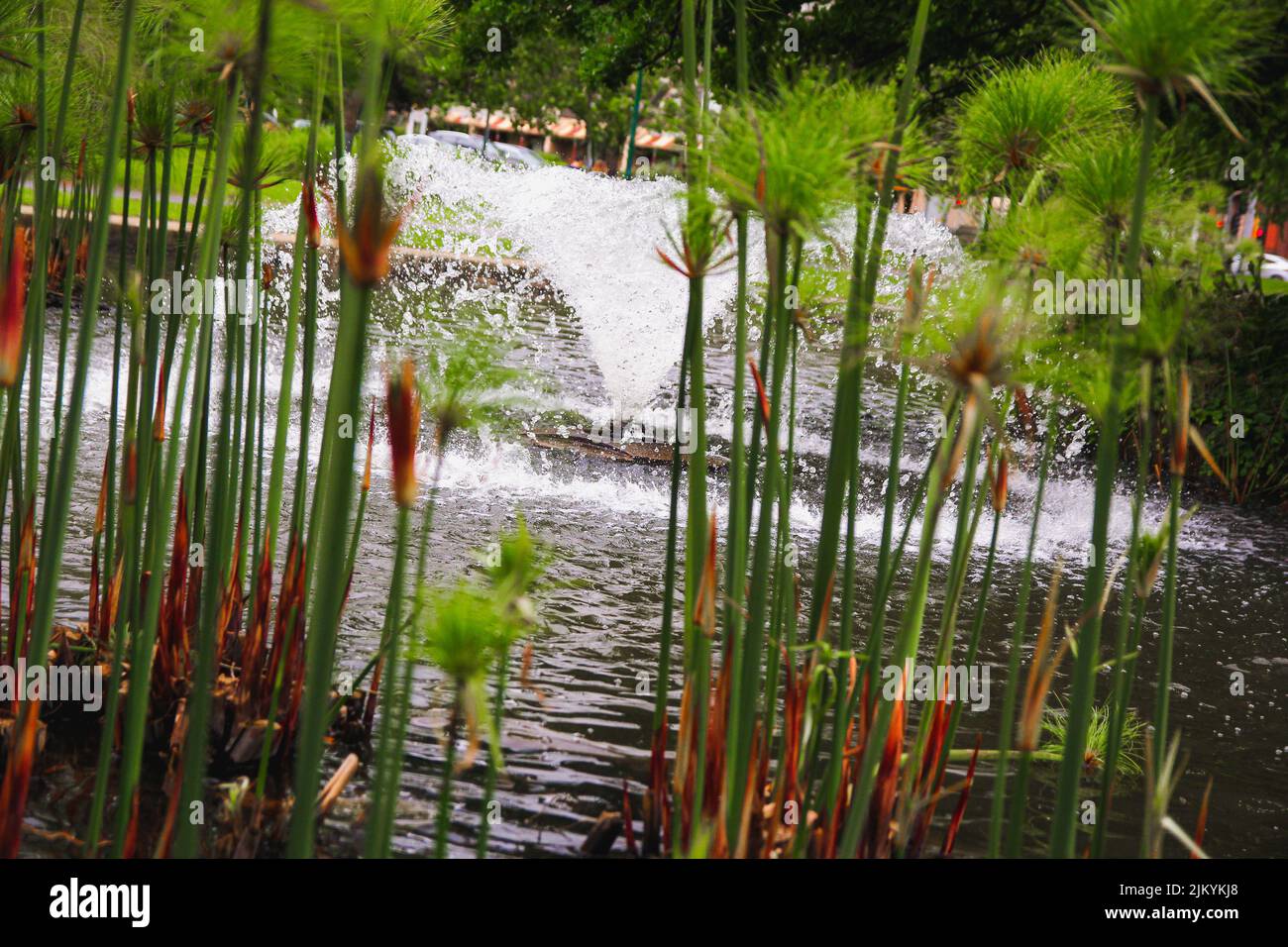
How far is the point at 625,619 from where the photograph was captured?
4.52 metres

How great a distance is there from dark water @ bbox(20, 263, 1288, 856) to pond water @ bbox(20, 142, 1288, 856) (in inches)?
0.4

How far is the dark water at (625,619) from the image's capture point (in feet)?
9.78

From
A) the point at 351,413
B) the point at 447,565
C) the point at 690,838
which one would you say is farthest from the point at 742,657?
the point at 447,565

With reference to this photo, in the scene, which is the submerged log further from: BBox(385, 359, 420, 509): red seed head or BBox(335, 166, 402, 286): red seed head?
BBox(335, 166, 402, 286): red seed head

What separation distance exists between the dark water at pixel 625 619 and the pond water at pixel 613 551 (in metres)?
0.01

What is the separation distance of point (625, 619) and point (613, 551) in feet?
3.56

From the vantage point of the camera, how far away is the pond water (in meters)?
3.08

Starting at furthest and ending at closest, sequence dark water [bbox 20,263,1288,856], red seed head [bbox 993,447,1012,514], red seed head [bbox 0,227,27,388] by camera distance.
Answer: dark water [bbox 20,263,1288,856] → red seed head [bbox 993,447,1012,514] → red seed head [bbox 0,227,27,388]

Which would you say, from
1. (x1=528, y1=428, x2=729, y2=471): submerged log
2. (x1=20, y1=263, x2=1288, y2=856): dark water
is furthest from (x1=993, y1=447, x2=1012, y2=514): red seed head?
(x1=528, y1=428, x2=729, y2=471): submerged log

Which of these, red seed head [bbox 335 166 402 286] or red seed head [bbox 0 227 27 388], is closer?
red seed head [bbox 335 166 402 286]

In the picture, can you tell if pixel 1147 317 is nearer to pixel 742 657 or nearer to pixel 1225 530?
pixel 742 657

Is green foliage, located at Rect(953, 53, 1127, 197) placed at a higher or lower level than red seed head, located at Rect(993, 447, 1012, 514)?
higher

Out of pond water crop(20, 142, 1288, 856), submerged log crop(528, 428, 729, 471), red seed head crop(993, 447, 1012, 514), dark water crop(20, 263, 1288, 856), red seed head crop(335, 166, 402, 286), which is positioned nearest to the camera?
red seed head crop(335, 166, 402, 286)

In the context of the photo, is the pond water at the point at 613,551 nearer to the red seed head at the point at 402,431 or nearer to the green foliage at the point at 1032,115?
the green foliage at the point at 1032,115
